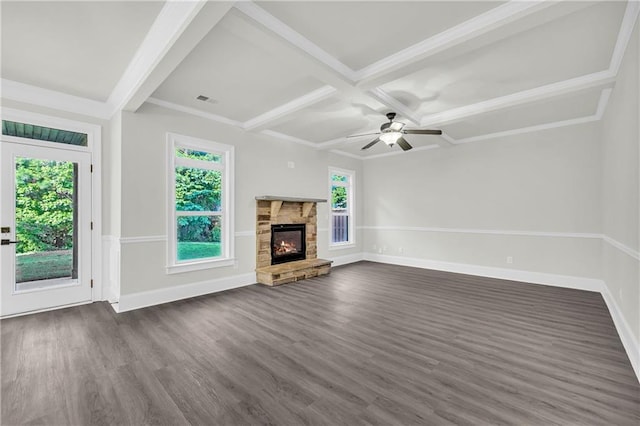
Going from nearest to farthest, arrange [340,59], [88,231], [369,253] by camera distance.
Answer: [340,59]
[88,231]
[369,253]

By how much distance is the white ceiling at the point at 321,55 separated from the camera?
222cm

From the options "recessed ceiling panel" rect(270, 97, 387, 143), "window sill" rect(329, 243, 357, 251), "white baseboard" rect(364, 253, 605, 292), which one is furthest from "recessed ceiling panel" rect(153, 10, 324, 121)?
"white baseboard" rect(364, 253, 605, 292)

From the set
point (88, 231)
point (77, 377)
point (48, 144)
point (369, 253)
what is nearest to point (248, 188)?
point (88, 231)

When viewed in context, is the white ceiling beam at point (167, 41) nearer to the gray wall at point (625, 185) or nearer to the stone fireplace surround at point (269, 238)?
the stone fireplace surround at point (269, 238)

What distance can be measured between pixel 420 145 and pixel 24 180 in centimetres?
676

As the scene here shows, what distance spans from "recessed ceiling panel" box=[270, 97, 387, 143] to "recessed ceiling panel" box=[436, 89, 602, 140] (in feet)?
4.94

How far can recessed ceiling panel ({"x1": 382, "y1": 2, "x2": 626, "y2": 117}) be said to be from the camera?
7.95 ft

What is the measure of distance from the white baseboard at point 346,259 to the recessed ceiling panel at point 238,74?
3.90 meters

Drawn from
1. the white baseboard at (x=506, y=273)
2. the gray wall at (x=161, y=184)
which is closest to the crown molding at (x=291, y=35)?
the gray wall at (x=161, y=184)

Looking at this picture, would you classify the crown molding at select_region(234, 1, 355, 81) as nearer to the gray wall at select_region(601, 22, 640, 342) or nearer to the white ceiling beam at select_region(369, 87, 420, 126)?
the white ceiling beam at select_region(369, 87, 420, 126)

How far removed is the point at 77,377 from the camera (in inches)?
86.9

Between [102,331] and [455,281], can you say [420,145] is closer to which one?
[455,281]

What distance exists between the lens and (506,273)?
18.0ft

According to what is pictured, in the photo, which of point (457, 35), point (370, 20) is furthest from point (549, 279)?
point (370, 20)
